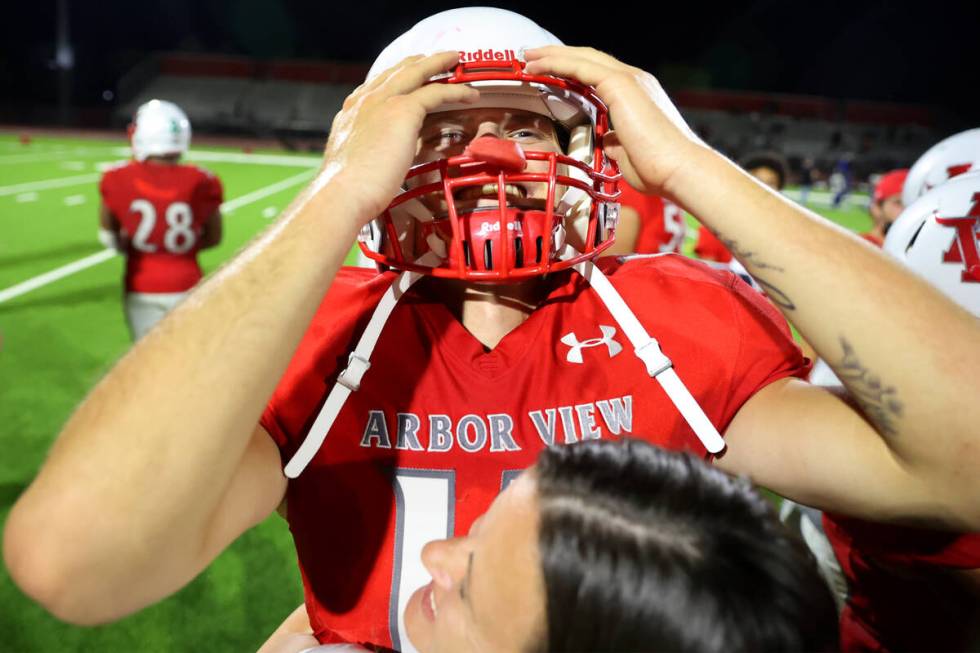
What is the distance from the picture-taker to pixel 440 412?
134 cm

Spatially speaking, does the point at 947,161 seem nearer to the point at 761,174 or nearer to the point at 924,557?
the point at 761,174

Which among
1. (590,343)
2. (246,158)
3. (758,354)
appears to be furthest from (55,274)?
(246,158)

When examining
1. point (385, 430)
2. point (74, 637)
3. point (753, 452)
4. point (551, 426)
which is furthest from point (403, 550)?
point (74, 637)

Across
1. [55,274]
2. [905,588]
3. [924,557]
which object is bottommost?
[55,274]

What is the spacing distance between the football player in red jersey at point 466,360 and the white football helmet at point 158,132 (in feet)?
11.6

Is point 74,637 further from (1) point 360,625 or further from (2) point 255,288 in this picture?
(2) point 255,288

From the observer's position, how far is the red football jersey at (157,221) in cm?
435

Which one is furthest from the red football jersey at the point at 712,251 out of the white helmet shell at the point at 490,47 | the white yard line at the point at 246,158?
the white yard line at the point at 246,158

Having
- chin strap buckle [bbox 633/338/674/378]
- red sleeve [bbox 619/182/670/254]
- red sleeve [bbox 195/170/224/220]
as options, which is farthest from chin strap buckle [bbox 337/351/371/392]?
red sleeve [bbox 195/170/224/220]

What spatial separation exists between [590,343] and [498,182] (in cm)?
36

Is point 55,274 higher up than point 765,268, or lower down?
lower down

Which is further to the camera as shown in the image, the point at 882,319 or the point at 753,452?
the point at 753,452

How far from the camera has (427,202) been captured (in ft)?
4.86

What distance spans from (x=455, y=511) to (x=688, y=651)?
2.10ft
